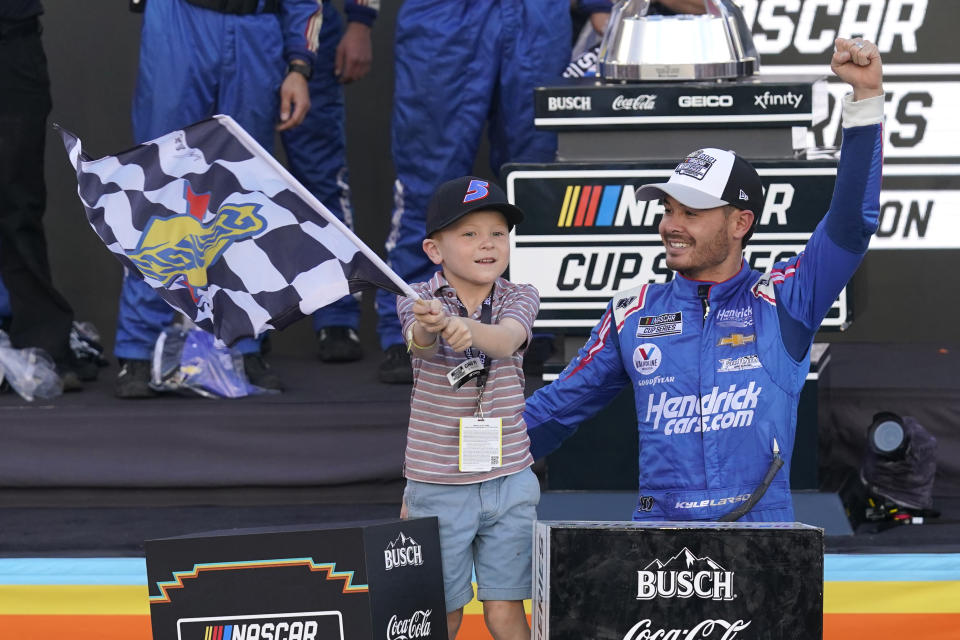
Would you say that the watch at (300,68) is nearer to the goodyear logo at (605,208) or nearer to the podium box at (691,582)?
the goodyear logo at (605,208)

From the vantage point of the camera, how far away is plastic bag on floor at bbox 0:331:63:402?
4176 mm

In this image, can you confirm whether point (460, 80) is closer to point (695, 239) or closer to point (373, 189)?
point (373, 189)

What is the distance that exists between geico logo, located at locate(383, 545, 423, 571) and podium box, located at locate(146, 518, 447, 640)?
19 millimetres

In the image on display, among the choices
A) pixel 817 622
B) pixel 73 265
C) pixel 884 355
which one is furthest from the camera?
pixel 73 265

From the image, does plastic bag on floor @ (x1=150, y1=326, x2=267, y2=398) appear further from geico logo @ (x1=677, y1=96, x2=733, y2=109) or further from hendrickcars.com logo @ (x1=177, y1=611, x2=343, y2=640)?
hendrickcars.com logo @ (x1=177, y1=611, x2=343, y2=640)

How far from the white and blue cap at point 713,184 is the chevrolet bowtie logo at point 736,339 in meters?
0.24

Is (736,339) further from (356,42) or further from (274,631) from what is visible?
(356,42)

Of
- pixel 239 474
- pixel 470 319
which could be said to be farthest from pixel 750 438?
pixel 239 474

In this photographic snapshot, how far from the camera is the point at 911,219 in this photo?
4.80 meters

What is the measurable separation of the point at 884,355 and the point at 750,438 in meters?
2.28

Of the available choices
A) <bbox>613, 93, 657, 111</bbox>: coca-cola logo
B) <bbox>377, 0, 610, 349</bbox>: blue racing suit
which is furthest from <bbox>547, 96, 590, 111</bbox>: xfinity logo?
<bbox>377, 0, 610, 349</bbox>: blue racing suit

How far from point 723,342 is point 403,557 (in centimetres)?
71

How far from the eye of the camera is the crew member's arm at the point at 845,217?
90.7 inches

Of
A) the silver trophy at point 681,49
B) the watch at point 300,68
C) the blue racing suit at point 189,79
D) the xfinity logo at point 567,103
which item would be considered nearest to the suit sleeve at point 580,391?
the xfinity logo at point 567,103
